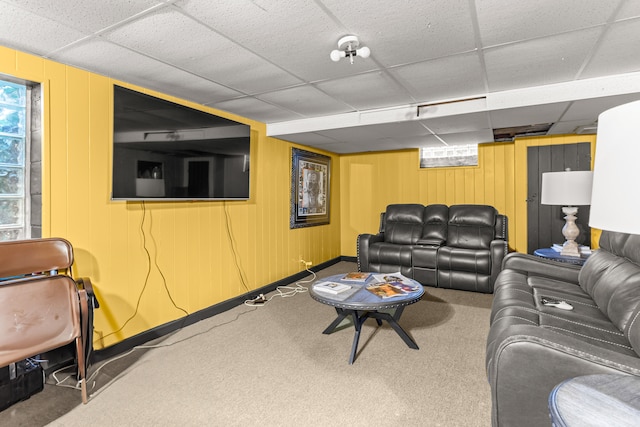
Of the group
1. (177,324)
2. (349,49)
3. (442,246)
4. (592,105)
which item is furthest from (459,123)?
(177,324)

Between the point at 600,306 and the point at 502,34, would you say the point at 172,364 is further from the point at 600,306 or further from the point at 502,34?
the point at 502,34

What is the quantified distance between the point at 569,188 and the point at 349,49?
2.67m

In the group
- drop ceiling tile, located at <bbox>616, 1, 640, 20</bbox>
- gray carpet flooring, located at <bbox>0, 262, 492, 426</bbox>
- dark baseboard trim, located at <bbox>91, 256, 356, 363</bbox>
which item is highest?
drop ceiling tile, located at <bbox>616, 1, 640, 20</bbox>

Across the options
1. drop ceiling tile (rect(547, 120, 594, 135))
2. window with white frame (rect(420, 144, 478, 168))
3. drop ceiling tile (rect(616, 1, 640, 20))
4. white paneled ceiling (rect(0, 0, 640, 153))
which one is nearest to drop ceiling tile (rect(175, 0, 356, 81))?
white paneled ceiling (rect(0, 0, 640, 153))

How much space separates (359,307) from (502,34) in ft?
6.06

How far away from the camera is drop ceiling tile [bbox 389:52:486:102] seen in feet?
7.52

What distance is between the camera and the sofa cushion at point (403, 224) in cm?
465

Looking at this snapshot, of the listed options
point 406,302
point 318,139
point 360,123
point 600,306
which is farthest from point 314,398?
point 318,139

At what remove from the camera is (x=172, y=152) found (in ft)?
8.99

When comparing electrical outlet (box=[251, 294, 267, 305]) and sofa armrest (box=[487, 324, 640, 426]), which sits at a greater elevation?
sofa armrest (box=[487, 324, 640, 426])

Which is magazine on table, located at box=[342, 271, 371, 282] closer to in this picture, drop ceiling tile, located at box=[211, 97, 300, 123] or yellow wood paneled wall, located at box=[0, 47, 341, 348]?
yellow wood paneled wall, located at box=[0, 47, 341, 348]

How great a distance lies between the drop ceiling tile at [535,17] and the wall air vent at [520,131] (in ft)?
6.73

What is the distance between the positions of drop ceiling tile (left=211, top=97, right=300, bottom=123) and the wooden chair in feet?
5.95

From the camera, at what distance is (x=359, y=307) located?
2.19 m
